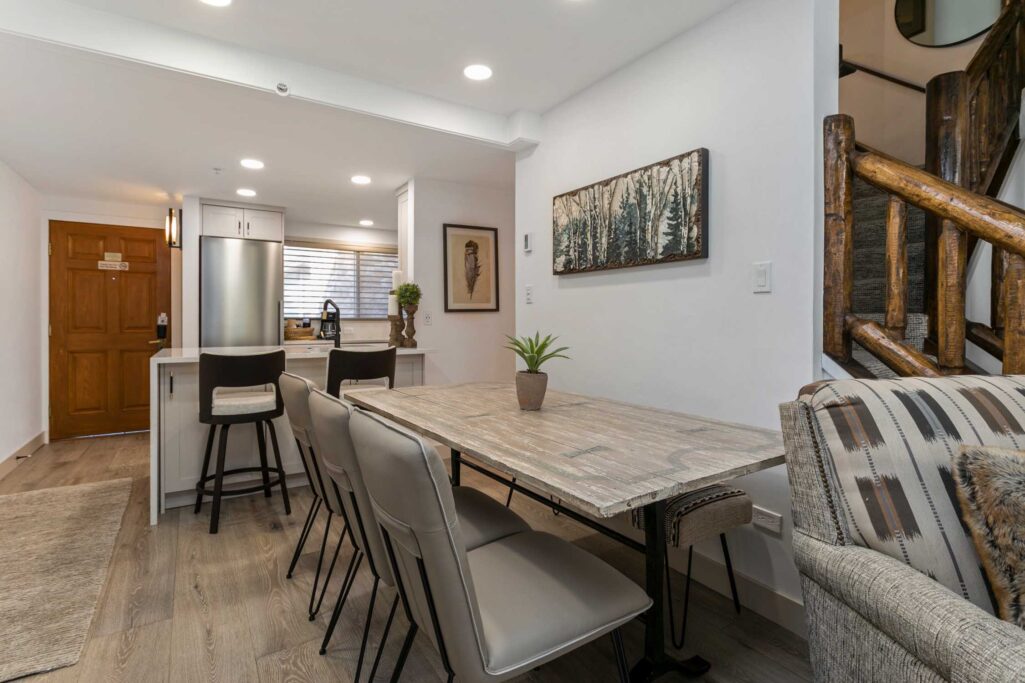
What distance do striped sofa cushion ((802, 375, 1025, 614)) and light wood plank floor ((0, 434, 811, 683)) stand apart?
89 centimetres

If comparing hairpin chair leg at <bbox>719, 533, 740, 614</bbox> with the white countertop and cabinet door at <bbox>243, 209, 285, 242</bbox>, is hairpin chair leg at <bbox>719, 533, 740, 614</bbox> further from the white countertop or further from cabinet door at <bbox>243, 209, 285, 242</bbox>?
cabinet door at <bbox>243, 209, 285, 242</bbox>

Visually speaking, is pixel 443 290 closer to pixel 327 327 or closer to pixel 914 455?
pixel 327 327

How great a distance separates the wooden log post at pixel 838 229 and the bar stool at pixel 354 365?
7.76 ft

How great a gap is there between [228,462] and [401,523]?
2.80 meters

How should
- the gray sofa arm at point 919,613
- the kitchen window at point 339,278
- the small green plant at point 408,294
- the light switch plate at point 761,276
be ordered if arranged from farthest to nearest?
the kitchen window at point 339,278, the small green plant at point 408,294, the light switch plate at point 761,276, the gray sofa arm at point 919,613

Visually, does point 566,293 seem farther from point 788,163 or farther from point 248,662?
point 248,662

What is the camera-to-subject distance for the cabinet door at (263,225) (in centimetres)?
517

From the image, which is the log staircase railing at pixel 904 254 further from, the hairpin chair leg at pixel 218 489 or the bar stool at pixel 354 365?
the hairpin chair leg at pixel 218 489

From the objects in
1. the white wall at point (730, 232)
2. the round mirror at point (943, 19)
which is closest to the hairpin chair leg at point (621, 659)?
the white wall at point (730, 232)

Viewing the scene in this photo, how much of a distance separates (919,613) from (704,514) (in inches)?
31.8

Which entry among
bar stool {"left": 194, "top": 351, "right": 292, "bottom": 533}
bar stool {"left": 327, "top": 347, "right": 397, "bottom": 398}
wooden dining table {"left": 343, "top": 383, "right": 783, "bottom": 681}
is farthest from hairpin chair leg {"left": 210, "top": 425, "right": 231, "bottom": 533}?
wooden dining table {"left": 343, "top": 383, "right": 783, "bottom": 681}

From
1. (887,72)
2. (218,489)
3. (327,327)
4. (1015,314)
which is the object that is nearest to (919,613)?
(1015,314)

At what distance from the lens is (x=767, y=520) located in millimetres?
1993

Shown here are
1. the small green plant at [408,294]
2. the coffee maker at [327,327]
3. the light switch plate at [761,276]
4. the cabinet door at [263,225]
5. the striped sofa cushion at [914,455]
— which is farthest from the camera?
the coffee maker at [327,327]
